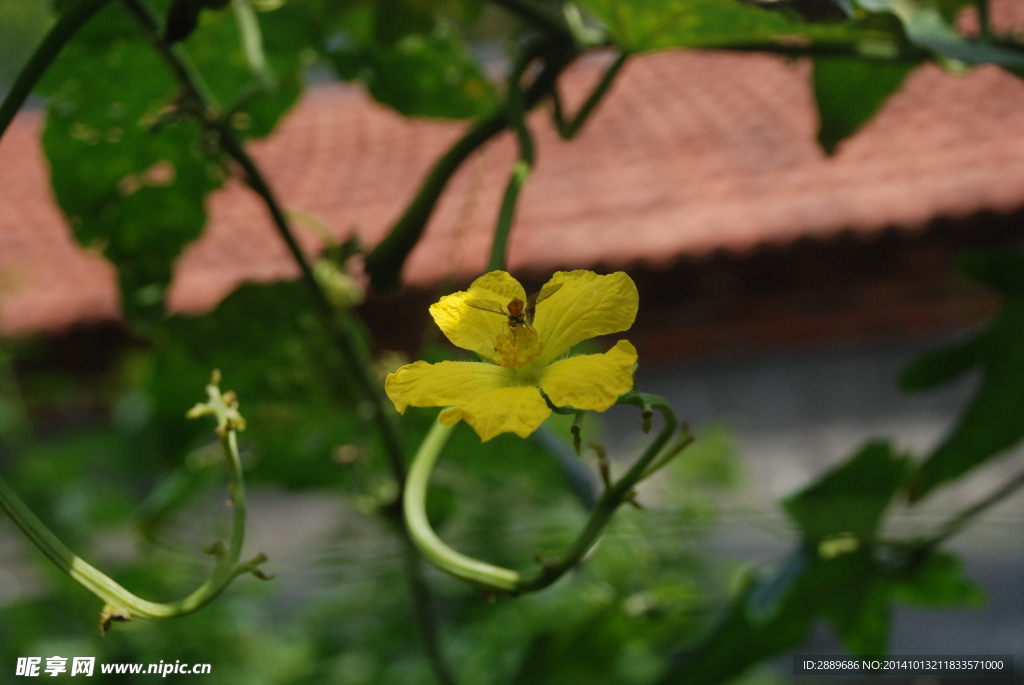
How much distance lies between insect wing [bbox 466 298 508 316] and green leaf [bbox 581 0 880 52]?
0.29 meters

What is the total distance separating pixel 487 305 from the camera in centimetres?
27

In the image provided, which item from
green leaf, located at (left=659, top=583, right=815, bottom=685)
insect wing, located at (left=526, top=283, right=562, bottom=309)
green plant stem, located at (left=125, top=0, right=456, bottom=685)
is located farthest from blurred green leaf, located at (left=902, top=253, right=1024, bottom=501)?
insect wing, located at (left=526, top=283, right=562, bottom=309)

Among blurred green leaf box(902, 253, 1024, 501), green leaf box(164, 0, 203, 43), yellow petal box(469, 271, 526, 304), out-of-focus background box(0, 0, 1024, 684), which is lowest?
out-of-focus background box(0, 0, 1024, 684)

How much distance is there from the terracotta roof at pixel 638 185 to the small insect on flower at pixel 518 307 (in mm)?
1246

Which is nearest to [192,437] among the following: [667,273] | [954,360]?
[954,360]

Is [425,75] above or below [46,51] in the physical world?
below

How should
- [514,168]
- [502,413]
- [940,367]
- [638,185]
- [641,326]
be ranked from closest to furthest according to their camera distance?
1. [502,413]
2. [514,168]
3. [940,367]
4. [641,326]
5. [638,185]

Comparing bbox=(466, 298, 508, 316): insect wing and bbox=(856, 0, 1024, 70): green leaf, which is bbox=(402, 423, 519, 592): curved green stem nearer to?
bbox=(466, 298, 508, 316): insect wing

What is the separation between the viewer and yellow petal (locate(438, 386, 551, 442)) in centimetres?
23

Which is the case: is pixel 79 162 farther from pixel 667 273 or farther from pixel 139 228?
pixel 667 273

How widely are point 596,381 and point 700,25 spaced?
1.13ft

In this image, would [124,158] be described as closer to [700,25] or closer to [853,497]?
[700,25]

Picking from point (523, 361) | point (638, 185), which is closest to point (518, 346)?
point (523, 361)

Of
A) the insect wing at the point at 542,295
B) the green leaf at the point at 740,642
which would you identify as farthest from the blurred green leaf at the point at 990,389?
the insect wing at the point at 542,295
